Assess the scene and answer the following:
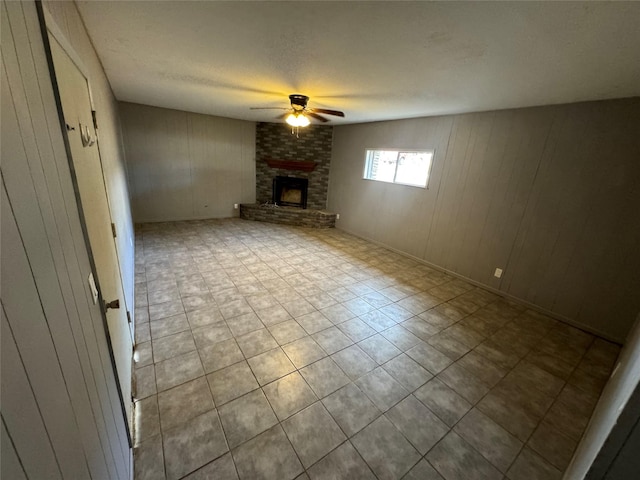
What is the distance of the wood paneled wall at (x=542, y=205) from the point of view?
2.50 metres

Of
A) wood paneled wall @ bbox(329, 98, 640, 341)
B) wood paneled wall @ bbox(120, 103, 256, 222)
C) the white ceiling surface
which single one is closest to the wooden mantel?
wood paneled wall @ bbox(120, 103, 256, 222)

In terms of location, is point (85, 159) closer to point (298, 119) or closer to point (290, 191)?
point (298, 119)

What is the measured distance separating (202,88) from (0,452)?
3.72 m

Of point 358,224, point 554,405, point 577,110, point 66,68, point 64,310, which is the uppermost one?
point 577,110

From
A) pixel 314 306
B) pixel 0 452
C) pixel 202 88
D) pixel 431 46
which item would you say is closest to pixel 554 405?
pixel 314 306

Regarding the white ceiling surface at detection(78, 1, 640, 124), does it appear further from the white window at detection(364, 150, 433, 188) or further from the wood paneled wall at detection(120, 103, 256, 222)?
the wood paneled wall at detection(120, 103, 256, 222)

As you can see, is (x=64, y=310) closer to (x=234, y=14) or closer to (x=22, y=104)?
(x=22, y=104)

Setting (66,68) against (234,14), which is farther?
(234,14)

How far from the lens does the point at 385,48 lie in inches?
69.1

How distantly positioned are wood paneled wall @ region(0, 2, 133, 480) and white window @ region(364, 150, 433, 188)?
4.30m

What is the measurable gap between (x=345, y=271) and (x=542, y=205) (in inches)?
101

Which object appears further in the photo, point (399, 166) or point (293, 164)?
point (293, 164)

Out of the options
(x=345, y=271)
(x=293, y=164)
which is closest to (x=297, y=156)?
(x=293, y=164)

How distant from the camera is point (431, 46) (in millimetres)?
1682
